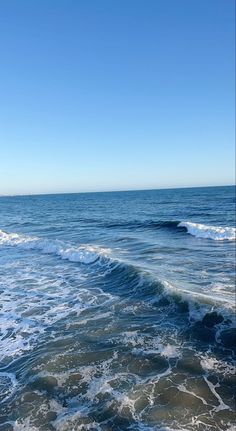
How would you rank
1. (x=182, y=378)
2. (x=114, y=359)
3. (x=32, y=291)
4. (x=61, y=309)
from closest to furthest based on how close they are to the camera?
(x=182, y=378) → (x=114, y=359) → (x=61, y=309) → (x=32, y=291)

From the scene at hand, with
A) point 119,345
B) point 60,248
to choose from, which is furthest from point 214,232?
point 119,345

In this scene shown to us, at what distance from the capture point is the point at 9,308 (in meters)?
12.2

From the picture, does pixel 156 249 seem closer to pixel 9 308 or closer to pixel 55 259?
pixel 55 259

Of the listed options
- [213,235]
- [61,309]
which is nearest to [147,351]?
[61,309]

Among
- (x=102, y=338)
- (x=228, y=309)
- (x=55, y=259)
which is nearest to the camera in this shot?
(x=102, y=338)

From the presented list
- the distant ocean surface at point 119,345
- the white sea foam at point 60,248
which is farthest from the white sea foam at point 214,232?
the white sea foam at point 60,248

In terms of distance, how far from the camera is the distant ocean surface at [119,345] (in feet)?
20.6

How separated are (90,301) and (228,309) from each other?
192 inches

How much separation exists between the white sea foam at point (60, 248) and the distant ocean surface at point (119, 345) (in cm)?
101

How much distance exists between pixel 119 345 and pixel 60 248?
15.1m

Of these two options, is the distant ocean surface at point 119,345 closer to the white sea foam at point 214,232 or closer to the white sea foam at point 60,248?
the white sea foam at point 60,248

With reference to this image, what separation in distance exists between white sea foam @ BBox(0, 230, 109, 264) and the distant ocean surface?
101 cm

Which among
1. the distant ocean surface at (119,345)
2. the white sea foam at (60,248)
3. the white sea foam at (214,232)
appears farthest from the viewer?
the white sea foam at (214,232)

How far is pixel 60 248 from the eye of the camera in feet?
76.6
